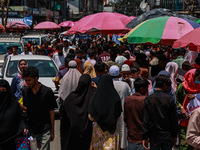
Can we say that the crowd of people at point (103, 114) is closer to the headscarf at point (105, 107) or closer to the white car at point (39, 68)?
the headscarf at point (105, 107)

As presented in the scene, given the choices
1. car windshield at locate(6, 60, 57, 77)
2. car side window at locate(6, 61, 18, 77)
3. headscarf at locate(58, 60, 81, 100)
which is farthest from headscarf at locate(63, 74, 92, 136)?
car side window at locate(6, 61, 18, 77)

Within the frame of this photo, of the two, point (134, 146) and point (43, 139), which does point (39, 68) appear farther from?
point (134, 146)

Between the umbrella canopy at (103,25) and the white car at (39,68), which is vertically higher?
the umbrella canopy at (103,25)

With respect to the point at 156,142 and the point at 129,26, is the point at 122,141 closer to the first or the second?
the point at 156,142

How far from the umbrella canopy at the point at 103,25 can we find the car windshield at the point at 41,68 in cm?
164

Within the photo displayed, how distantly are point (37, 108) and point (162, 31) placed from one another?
4051 millimetres

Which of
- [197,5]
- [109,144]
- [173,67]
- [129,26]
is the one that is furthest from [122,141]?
[197,5]

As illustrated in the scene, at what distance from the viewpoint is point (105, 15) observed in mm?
12062

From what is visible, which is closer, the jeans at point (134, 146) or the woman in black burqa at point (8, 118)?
the woman in black burqa at point (8, 118)

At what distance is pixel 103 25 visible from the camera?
11.7 metres

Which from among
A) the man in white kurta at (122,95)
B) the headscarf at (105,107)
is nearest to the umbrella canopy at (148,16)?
the man in white kurta at (122,95)

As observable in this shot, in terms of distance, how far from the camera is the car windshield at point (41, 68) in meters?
10.2

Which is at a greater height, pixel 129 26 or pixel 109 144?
pixel 129 26

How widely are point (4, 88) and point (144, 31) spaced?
4580mm
